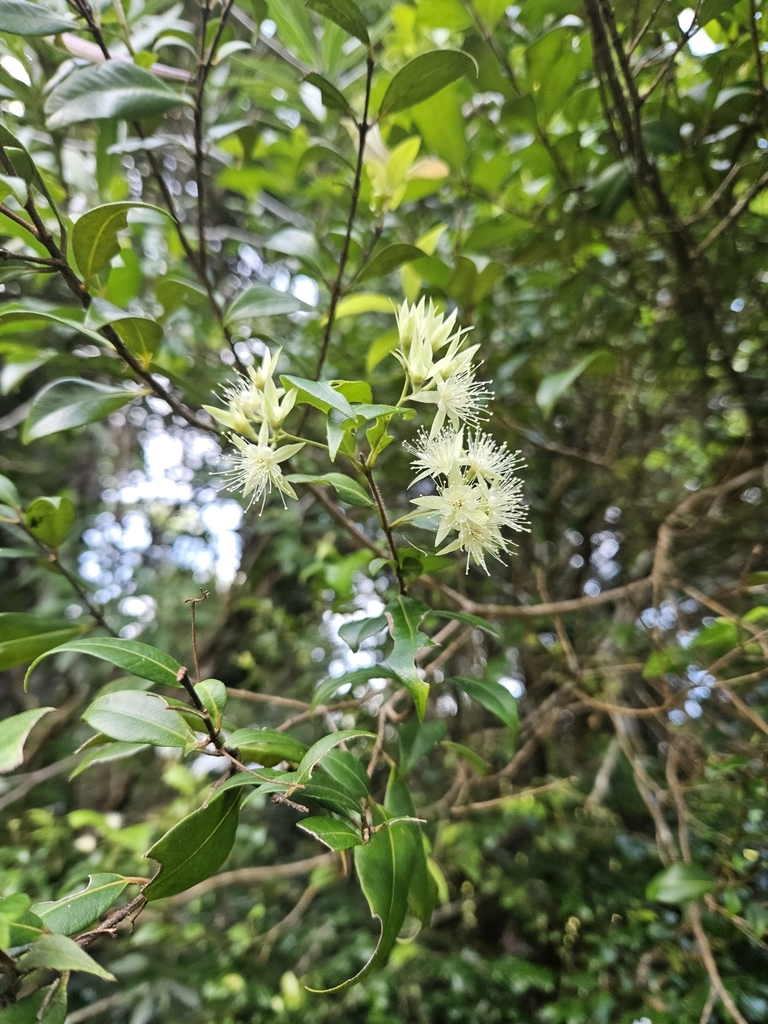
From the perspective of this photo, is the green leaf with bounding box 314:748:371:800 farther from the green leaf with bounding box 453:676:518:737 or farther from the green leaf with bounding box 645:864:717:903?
the green leaf with bounding box 645:864:717:903

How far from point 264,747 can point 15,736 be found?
216 millimetres

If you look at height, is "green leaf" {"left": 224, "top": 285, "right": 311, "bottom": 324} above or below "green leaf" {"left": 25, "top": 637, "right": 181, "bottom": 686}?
above

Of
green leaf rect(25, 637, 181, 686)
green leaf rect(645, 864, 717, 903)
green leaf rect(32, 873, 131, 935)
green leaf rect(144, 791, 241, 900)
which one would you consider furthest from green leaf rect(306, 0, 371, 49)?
green leaf rect(645, 864, 717, 903)

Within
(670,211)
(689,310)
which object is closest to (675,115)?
(670,211)

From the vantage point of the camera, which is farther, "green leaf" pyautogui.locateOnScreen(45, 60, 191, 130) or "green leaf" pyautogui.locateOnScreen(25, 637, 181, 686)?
"green leaf" pyautogui.locateOnScreen(45, 60, 191, 130)

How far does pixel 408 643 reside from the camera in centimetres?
50

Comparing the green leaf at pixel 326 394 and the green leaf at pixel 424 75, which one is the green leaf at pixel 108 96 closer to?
the green leaf at pixel 424 75

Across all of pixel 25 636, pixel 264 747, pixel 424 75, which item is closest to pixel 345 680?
pixel 264 747

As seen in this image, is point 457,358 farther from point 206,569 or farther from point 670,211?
point 206,569

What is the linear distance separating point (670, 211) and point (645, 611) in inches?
43.7

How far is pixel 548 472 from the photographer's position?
59.9 inches

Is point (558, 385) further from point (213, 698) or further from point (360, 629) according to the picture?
point (213, 698)

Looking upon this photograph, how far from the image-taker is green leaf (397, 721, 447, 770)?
0.62 metres

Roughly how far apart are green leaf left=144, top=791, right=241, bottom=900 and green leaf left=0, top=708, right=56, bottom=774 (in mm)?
141
